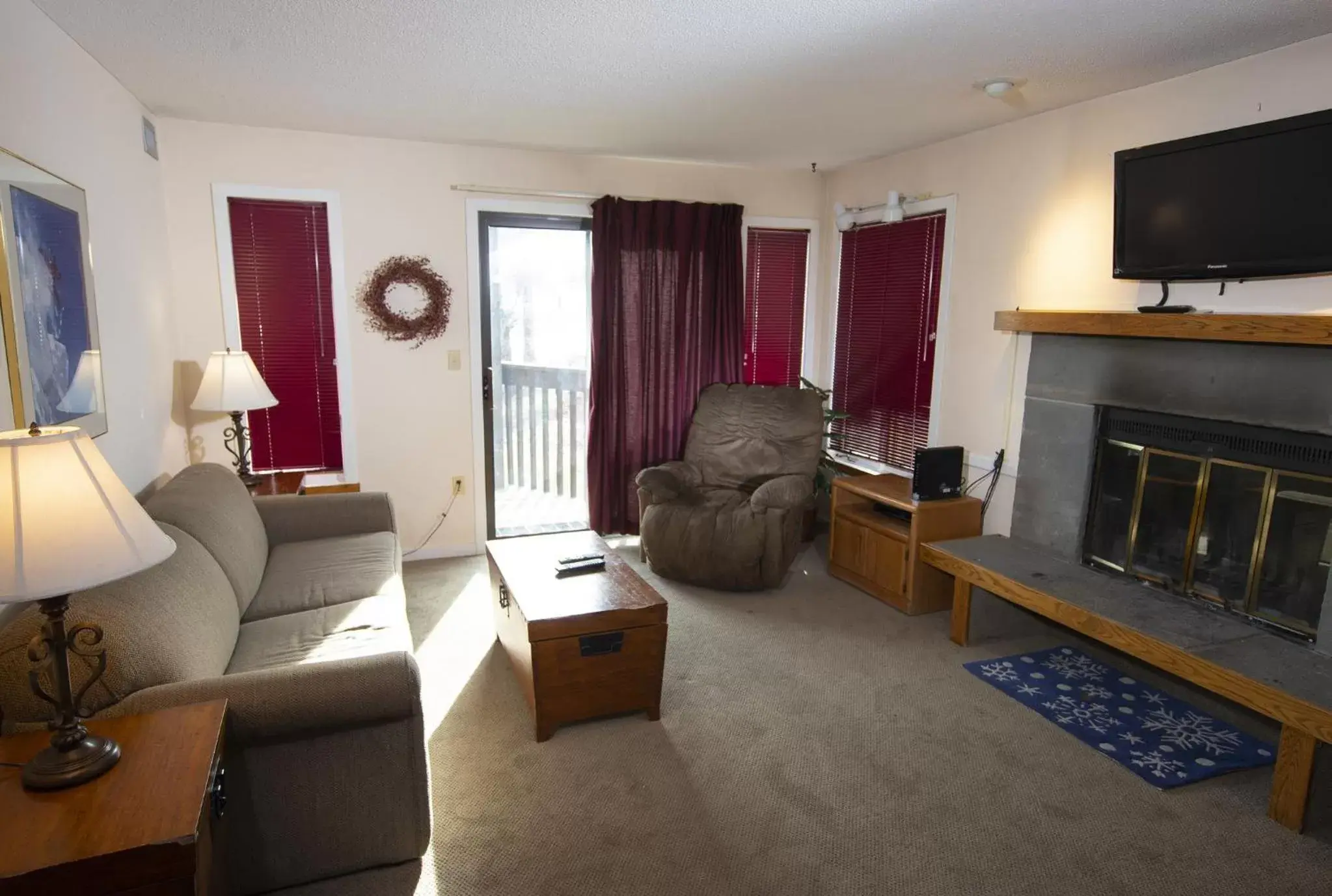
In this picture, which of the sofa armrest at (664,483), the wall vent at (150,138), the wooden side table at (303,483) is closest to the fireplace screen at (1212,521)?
the sofa armrest at (664,483)

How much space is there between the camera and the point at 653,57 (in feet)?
8.82

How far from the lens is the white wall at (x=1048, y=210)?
101 inches

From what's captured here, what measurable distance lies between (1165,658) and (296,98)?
402 centimetres

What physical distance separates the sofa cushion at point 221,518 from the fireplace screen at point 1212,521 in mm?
3392

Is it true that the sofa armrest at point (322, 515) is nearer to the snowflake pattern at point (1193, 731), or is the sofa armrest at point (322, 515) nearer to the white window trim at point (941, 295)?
the white window trim at point (941, 295)

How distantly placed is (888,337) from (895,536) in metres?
1.36

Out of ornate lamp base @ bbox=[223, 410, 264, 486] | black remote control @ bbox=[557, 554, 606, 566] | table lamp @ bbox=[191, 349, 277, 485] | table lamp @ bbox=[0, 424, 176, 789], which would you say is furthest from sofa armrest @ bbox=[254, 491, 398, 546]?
table lamp @ bbox=[0, 424, 176, 789]

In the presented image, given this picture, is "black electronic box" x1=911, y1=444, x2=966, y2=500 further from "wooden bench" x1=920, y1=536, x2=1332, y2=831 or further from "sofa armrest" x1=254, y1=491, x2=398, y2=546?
"sofa armrest" x1=254, y1=491, x2=398, y2=546

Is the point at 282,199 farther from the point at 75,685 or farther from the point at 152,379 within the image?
the point at 75,685

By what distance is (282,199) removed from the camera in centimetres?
389

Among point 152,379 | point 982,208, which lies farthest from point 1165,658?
point 152,379

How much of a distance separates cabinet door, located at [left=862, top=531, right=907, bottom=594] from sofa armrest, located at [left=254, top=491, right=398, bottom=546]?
2.34 meters

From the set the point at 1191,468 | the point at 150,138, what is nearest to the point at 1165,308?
the point at 1191,468

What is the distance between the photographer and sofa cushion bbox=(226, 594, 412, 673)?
222 centimetres
